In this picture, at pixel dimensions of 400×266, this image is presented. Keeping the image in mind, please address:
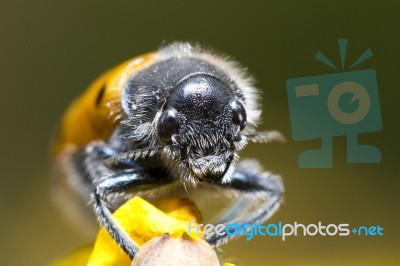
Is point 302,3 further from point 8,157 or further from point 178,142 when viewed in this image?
point 8,157

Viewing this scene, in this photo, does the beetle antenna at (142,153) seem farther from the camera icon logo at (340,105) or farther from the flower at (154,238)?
the camera icon logo at (340,105)

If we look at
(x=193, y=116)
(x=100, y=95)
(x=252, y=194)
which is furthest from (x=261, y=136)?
(x=100, y=95)

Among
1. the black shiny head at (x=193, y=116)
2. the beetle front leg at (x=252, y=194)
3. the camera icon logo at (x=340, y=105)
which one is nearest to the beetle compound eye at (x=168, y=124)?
the black shiny head at (x=193, y=116)

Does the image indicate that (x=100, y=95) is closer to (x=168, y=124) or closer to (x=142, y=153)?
(x=142, y=153)

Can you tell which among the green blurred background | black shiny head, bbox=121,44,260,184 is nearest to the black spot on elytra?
black shiny head, bbox=121,44,260,184

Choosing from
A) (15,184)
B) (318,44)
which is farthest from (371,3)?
(15,184)
